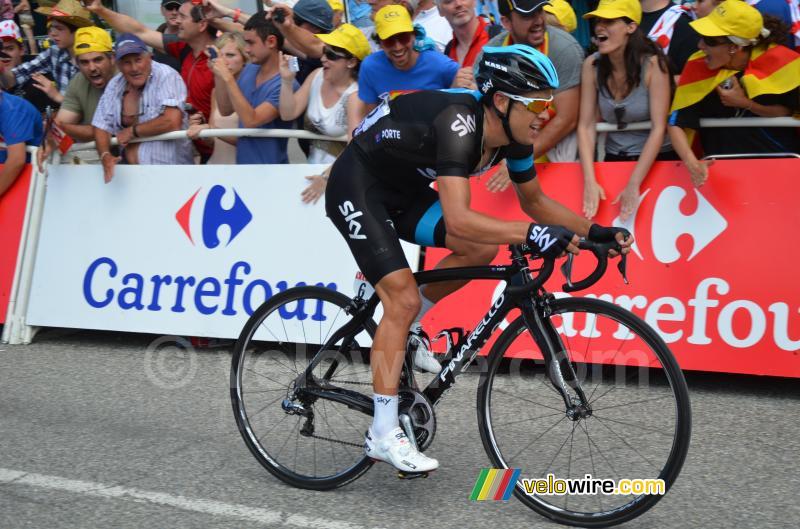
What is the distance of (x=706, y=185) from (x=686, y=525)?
254 cm

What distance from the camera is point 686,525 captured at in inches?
163

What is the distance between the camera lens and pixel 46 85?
29.3 ft

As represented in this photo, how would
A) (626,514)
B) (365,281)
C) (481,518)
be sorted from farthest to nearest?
1. (365,281)
2. (481,518)
3. (626,514)

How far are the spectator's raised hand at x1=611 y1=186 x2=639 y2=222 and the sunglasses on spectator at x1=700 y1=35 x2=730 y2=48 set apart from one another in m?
0.94

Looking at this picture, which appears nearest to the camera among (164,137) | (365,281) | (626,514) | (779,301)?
(626,514)

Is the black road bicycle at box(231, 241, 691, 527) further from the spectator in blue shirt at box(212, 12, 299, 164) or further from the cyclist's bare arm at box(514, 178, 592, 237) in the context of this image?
the spectator in blue shirt at box(212, 12, 299, 164)

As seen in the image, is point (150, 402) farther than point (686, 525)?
Yes

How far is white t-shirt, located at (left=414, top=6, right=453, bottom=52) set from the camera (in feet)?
25.8

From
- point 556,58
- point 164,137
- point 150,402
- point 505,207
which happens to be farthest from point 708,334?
point 164,137

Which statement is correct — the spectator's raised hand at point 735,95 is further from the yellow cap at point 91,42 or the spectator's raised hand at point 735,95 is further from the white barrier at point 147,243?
the yellow cap at point 91,42

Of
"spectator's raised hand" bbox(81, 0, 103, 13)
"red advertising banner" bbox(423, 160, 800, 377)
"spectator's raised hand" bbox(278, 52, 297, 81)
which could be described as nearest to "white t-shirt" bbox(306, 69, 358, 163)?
"spectator's raised hand" bbox(278, 52, 297, 81)

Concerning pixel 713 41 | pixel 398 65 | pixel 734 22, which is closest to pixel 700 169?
pixel 713 41

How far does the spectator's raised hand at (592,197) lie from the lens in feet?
20.7

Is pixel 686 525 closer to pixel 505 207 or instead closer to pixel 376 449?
pixel 376 449
